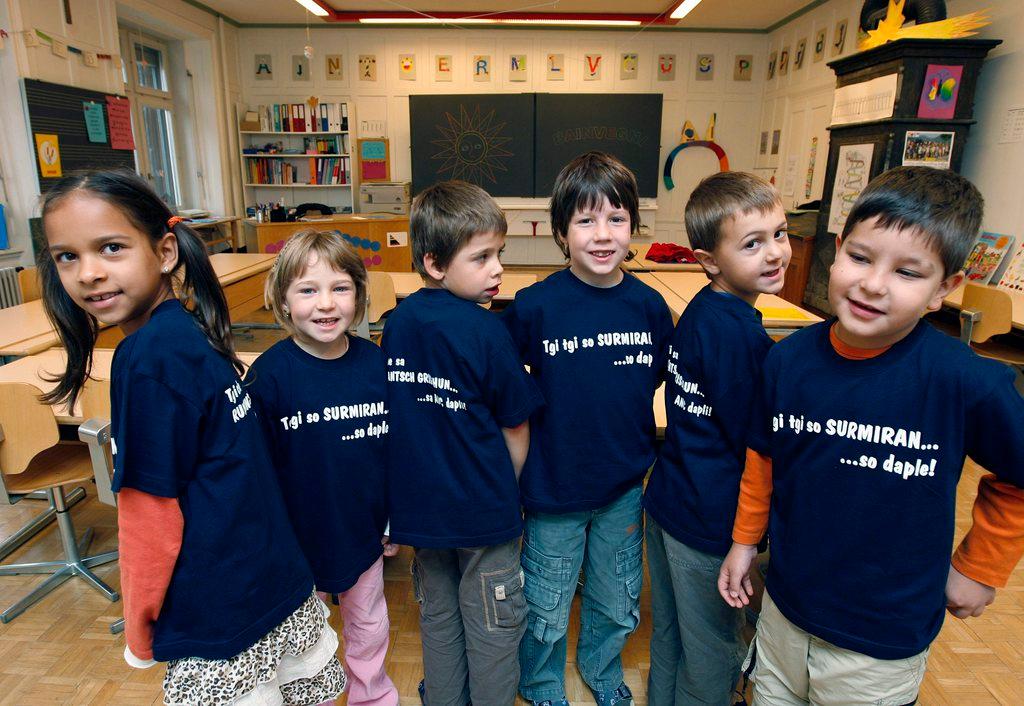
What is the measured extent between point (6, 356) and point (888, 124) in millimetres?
4987

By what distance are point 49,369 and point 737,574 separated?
7.73 ft

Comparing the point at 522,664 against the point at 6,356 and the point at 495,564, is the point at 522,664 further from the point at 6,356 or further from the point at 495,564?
the point at 6,356

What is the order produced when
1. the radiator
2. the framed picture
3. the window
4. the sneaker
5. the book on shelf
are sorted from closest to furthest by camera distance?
the sneaker, the radiator, the window, the book on shelf, the framed picture

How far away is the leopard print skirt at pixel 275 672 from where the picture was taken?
0.97 m

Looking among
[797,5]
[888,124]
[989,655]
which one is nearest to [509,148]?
[797,5]

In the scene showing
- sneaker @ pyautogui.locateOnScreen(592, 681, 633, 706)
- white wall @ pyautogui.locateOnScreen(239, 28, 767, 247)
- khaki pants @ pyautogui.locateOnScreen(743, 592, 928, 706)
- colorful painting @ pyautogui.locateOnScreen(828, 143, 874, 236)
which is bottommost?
sneaker @ pyautogui.locateOnScreen(592, 681, 633, 706)

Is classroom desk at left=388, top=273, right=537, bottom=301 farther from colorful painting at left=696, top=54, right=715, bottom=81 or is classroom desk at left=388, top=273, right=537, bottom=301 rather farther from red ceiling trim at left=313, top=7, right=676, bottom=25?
colorful painting at left=696, top=54, right=715, bottom=81

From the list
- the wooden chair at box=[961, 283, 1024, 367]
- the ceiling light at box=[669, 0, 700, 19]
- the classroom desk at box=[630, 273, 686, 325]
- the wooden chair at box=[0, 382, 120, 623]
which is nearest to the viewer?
the wooden chair at box=[0, 382, 120, 623]

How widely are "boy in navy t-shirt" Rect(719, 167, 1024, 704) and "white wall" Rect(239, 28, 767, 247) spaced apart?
7007 millimetres

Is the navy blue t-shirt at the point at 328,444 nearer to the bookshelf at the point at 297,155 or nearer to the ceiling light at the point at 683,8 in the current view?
the ceiling light at the point at 683,8

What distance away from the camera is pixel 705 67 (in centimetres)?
748

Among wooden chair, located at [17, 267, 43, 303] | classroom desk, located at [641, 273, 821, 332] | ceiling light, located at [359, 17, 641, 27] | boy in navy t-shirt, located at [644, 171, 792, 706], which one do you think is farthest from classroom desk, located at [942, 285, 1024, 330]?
ceiling light, located at [359, 17, 641, 27]

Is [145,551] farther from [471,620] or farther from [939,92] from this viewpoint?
[939,92]

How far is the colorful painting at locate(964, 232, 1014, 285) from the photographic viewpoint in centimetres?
387
